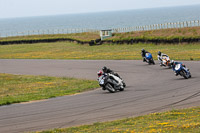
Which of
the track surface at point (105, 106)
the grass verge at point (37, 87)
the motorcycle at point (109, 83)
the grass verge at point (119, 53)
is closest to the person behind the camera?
the track surface at point (105, 106)

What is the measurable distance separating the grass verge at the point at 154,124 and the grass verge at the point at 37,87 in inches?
327

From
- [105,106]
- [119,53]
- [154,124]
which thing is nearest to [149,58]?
[119,53]

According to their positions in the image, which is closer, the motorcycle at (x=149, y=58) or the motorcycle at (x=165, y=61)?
the motorcycle at (x=165, y=61)

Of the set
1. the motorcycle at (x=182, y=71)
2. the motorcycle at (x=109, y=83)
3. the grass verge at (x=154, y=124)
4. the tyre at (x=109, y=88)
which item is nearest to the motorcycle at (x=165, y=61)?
the motorcycle at (x=182, y=71)

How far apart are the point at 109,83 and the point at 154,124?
982 cm

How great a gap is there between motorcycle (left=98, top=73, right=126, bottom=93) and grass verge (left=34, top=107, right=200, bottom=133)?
7.50 m

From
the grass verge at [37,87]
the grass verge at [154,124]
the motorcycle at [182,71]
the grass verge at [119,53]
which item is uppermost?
the grass verge at [119,53]

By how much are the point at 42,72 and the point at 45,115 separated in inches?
840

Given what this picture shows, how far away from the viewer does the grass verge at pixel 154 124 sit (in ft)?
32.3

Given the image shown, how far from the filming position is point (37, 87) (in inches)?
1041

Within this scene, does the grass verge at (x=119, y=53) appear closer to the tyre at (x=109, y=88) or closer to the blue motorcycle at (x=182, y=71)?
the blue motorcycle at (x=182, y=71)

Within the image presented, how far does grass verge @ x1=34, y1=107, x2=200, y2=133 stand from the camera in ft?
32.3

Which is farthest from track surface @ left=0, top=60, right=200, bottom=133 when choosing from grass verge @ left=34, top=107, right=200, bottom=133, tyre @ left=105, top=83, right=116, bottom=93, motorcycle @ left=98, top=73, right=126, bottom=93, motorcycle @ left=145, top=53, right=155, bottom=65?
motorcycle @ left=145, top=53, right=155, bottom=65

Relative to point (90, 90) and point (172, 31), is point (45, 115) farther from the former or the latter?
point (172, 31)
